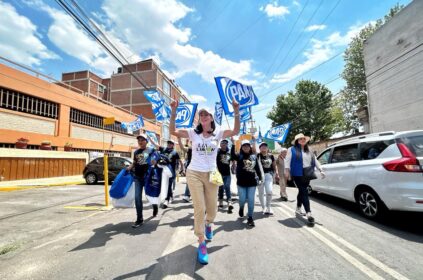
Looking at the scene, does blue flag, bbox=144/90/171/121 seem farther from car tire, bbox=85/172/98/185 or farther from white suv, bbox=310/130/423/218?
white suv, bbox=310/130/423/218

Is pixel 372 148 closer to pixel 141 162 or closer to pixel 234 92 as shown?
pixel 234 92

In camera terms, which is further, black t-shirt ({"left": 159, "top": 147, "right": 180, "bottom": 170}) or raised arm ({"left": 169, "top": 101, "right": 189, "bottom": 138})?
black t-shirt ({"left": 159, "top": 147, "right": 180, "bottom": 170})

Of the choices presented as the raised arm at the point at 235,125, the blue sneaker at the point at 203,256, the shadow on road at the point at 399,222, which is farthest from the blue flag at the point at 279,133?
the blue sneaker at the point at 203,256

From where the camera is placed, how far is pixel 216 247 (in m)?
3.63

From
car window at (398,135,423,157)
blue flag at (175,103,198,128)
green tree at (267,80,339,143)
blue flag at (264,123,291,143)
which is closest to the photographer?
car window at (398,135,423,157)

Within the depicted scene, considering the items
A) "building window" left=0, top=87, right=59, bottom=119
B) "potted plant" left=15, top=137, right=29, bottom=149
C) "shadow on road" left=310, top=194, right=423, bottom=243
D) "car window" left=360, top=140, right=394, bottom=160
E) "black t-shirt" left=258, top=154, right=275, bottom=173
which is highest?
"building window" left=0, top=87, right=59, bottom=119

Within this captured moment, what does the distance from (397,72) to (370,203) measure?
471 inches

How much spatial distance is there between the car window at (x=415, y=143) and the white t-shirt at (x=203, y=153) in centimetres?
370

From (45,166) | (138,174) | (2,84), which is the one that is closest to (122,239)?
(138,174)

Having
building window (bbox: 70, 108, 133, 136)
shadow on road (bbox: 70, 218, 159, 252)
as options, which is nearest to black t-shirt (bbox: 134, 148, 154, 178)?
shadow on road (bbox: 70, 218, 159, 252)

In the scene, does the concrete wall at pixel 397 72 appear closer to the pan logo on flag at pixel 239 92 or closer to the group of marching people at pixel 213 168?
the group of marching people at pixel 213 168

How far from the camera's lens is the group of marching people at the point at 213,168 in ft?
10.9

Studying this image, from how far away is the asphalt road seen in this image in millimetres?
2816

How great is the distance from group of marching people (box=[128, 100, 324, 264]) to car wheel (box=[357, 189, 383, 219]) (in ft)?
3.50
